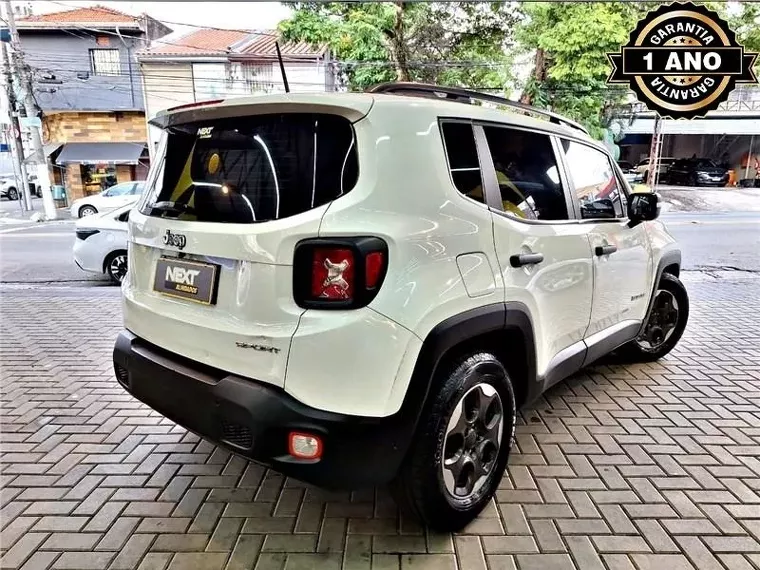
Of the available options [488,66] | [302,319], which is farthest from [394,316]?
[488,66]

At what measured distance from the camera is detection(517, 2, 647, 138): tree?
453 inches

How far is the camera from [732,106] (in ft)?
55.6

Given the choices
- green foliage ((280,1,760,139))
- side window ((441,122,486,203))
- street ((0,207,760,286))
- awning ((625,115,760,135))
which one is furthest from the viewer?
awning ((625,115,760,135))

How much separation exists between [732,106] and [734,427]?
17.7 m

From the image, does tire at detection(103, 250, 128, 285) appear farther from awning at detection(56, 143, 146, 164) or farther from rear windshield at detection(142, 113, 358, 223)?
awning at detection(56, 143, 146, 164)

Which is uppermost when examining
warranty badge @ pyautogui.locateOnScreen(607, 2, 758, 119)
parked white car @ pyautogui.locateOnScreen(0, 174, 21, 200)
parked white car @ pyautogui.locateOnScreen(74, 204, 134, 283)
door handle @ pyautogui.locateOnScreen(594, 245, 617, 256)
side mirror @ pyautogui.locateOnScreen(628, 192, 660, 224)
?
warranty badge @ pyautogui.locateOnScreen(607, 2, 758, 119)

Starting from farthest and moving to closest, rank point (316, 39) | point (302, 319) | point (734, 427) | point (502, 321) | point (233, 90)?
point (233, 90) < point (316, 39) < point (734, 427) < point (502, 321) < point (302, 319)

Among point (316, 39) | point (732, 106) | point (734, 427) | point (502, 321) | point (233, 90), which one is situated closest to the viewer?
point (502, 321)

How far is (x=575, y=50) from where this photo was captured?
12.0 metres

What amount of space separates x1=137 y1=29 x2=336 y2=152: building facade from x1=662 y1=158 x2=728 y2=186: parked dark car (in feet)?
51.2

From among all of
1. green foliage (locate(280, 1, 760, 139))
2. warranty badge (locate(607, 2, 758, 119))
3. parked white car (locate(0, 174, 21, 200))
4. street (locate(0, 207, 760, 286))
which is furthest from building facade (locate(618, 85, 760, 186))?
parked white car (locate(0, 174, 21, 200))

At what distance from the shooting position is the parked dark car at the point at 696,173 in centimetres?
2195

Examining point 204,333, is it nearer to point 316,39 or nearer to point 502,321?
point 502,321

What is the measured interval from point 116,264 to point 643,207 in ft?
21.6
